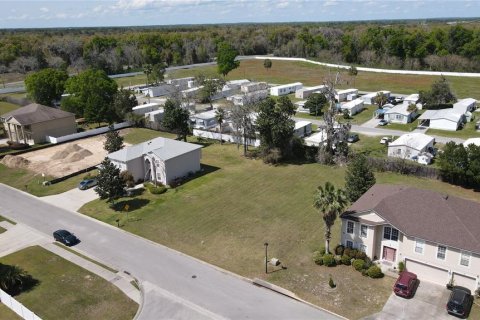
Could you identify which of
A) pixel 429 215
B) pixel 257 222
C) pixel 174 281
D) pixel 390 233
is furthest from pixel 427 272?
pixel 174 281

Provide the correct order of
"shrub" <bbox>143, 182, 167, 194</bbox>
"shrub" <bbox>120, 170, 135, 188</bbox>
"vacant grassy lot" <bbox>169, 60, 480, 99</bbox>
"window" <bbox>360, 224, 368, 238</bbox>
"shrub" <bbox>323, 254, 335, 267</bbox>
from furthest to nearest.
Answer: "vacant grassy lot" <bbox>169, 60, 480, 99</bbox> → "shrub" <bbox>143, 182, 167, 194</bbox> → "shrub" <bbox>120, 170, 135, 188</bbox> → "shrub" <bbox>323, 254, 335, 267</bbox> → "window" <bbox>360, 224, 368, 238</bbox>

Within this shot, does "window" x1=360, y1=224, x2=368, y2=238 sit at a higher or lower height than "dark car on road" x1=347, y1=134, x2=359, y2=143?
higher

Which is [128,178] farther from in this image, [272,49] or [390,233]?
[272,49]

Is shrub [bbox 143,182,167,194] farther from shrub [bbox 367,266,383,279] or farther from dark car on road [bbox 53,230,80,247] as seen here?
shrub [bbox 367,266,383,279]

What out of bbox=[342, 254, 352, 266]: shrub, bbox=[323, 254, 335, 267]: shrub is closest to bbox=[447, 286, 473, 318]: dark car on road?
bbox=[342, 254, 352, 266]: shrub

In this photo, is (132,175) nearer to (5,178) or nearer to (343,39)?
(5,178)

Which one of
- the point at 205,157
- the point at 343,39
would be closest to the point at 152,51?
the point at 343,39

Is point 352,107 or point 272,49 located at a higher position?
point 272,49
